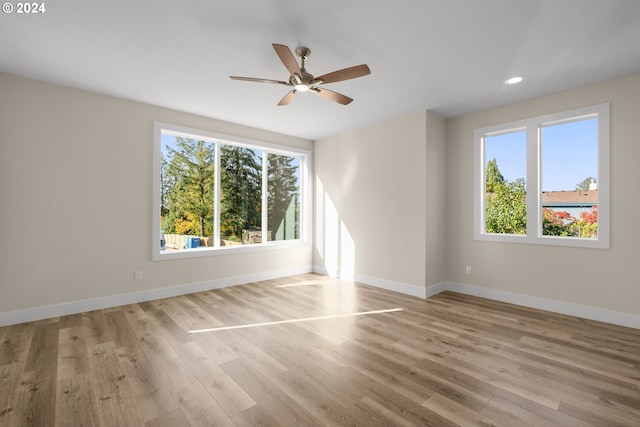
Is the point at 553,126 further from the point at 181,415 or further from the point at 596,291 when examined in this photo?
the point at 181,415

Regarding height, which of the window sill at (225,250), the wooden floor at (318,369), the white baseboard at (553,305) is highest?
the window sill at (225,250)

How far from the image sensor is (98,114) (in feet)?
12.4

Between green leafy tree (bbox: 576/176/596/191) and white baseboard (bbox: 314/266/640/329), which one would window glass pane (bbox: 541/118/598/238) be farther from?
white baseboard (bbox: 314/266/640/329)

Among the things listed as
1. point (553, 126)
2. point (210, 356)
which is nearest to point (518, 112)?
point (553, 126)

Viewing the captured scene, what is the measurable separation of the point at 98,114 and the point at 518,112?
5611mm

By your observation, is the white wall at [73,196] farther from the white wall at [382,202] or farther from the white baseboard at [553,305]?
the white baseboard at [553,305]

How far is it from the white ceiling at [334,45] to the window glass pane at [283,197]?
2.04 m

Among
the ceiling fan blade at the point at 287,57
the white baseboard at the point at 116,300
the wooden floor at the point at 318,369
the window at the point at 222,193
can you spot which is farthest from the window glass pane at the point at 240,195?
the ceiling fan blade at the point at 287,57

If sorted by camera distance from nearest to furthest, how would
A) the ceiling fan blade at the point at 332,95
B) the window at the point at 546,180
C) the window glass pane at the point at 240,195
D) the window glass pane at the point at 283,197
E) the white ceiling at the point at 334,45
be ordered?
the white ceiling at the point at 334,45 < the ceiling fan blade at the point at 332,95 < the window at the point at 546,180 < the window glass pane at the point at 240,195 < the window glass pane at the point at 283,197

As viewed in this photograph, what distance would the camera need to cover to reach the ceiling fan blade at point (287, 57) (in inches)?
87.6

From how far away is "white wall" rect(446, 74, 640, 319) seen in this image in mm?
3258

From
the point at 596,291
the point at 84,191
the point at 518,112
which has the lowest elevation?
the point at 596,291

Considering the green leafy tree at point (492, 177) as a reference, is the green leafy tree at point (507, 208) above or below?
below

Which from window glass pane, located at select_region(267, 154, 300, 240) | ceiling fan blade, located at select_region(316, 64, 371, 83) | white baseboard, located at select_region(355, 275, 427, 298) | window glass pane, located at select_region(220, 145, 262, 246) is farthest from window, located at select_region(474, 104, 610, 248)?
window glass pane, located at select_region(220, 145, 262, 246)
